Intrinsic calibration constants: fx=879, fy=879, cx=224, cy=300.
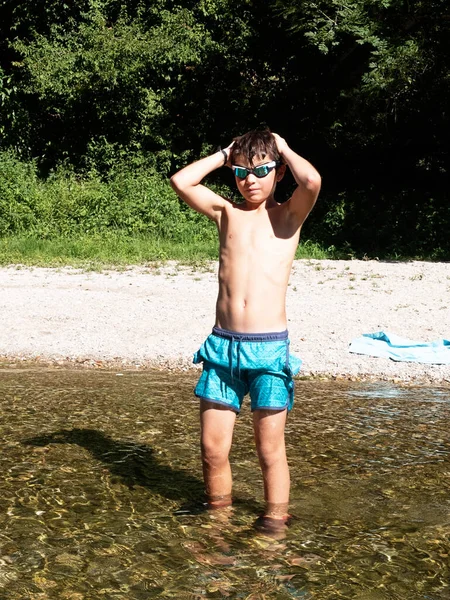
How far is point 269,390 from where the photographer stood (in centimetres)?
370

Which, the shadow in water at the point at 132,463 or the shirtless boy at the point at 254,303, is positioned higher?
the shirtless boy at the point at 254,303

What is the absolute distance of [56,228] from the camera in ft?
56.2

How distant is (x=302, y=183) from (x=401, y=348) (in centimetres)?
497

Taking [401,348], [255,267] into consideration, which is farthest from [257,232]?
[401,348]

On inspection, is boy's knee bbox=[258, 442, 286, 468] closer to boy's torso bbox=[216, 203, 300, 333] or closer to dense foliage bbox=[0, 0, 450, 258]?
boy's torso bbox=[216, 203, 300, 333]

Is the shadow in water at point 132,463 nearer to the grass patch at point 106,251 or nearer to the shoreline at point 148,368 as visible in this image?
the shoreline at point 148,368

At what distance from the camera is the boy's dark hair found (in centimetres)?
376

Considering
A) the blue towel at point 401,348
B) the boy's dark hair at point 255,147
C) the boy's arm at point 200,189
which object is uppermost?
the boy's dark hair at point 255,147

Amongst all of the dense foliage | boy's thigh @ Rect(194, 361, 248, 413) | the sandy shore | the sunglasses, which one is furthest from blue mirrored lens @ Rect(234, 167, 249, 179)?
the dense foliage

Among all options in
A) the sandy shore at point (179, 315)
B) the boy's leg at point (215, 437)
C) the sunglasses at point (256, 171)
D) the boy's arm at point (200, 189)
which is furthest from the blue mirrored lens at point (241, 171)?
the sandy shore at point (179, 315)

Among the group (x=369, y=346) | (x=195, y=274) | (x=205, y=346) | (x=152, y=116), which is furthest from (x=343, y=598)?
(x=152, y=116)

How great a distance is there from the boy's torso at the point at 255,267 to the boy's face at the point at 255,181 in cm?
8

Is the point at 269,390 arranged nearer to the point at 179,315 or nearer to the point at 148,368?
the point at 148,368

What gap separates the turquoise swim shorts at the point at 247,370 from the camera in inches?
145
